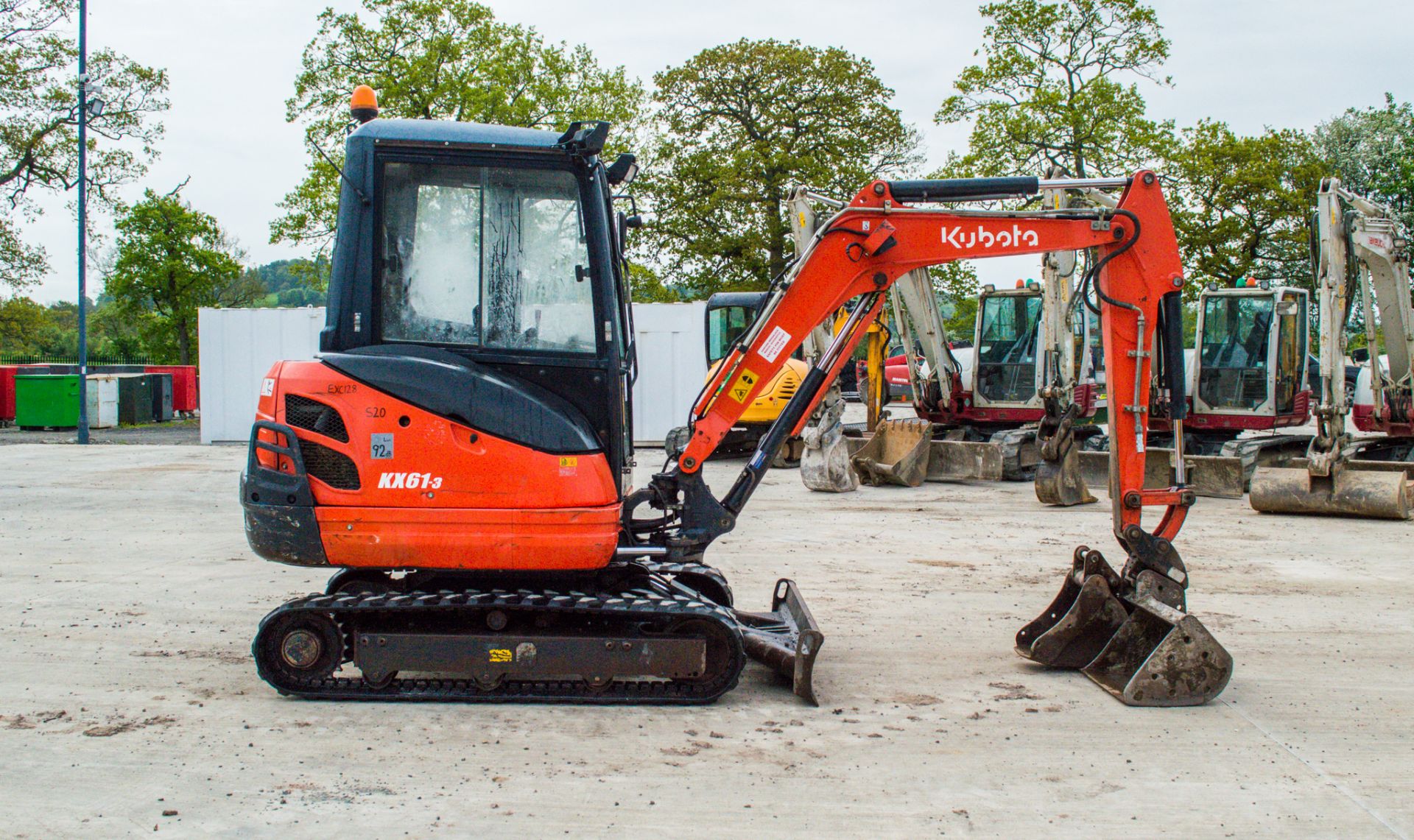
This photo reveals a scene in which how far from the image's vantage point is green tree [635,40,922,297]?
34.9m

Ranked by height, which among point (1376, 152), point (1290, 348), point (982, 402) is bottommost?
point (982, 402)

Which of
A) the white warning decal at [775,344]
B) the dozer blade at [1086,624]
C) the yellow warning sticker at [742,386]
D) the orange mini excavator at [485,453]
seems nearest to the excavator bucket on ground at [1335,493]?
the dozer blade at [1086,624]

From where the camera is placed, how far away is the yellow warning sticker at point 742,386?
577 cm

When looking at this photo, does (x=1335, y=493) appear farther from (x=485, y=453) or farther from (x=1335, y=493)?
(x=485, y=453)

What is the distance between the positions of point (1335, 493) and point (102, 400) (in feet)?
78.8

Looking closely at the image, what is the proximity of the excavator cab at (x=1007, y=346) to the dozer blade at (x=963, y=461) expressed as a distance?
158 centimetres

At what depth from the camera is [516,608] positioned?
5.36 metres

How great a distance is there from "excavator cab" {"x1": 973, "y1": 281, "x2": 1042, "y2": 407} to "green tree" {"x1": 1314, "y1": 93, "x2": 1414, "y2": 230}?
23174 millimetres

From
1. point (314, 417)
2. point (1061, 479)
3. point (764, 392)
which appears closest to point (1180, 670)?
point (314, 417)

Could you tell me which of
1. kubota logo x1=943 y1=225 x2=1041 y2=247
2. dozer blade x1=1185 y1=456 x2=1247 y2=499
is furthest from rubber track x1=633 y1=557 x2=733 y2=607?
dozer blade x1=1185 y1=456 x2=1247 y2=499

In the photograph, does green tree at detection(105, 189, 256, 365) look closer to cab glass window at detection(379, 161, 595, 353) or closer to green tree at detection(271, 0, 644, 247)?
green tree at detection(271, 0, 644, 247)

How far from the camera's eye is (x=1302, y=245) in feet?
102

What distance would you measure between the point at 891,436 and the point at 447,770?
38.5 feet

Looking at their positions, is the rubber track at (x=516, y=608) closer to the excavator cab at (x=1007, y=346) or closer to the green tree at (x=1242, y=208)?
the excavator cab at (x=1007, y=346)
